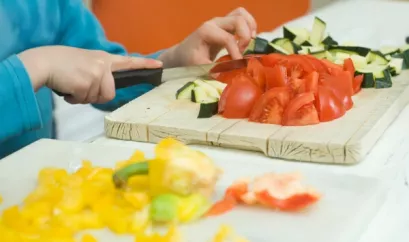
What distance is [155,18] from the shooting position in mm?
2197

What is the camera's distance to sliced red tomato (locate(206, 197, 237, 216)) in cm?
60

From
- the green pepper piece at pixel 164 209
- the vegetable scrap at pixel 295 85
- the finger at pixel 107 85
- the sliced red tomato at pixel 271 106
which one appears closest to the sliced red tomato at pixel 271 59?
the vegetable scrap at pixel 295 85

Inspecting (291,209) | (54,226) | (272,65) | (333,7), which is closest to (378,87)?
(272,65)

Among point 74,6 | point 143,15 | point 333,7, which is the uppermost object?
point 74,6

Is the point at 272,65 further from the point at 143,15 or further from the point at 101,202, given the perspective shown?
the point at 143,15

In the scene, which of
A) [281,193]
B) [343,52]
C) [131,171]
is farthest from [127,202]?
[343,52]

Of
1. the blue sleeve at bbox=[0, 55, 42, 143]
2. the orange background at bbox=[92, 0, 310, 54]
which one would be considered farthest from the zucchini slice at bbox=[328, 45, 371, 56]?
the orange background at bbox=[92, 0, 310, 54]

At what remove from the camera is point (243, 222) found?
1.93ft

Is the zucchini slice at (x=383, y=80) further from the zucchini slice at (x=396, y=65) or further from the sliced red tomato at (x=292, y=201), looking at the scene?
the sliced red tomato at (x=292, y=201)

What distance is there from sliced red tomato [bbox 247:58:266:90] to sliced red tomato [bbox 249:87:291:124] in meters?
0.05

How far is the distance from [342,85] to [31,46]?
50cm

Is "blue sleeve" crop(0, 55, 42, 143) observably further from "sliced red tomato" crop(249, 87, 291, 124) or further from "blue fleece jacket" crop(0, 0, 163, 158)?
"sliced red tomato" crop(249, 87, 291, 124)

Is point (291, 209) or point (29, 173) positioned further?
→ point (29, 173)

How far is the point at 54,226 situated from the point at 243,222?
6.3 inches
